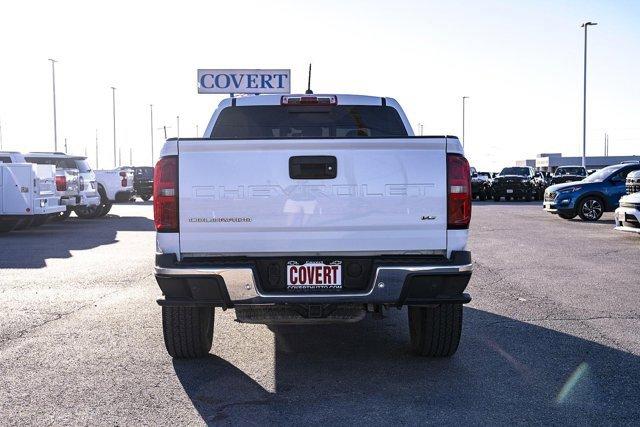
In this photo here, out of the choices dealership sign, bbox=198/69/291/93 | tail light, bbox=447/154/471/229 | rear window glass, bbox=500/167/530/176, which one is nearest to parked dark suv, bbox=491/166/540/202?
rear window glass, bbox=500/167/530/176

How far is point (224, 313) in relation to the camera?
307 inches

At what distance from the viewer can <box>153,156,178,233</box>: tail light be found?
188 inches

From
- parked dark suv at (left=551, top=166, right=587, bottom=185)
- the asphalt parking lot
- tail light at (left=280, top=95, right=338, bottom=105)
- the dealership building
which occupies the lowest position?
the asphalt parking lot

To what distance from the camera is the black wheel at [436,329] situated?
5.45 metres

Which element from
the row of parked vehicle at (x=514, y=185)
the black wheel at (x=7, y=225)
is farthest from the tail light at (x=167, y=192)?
the row of parked vehicle at (x=514, y=185)

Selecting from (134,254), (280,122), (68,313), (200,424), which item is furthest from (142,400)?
(134,254)

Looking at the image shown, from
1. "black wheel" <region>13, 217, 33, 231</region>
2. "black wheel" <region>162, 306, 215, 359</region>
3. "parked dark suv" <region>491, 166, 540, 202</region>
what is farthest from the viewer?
"parked dark suv" <region>491, 166, 540, 202</region>

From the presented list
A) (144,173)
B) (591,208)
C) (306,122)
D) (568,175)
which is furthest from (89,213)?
(568,175)

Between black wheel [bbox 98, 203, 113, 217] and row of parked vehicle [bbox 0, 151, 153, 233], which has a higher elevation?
row of parked vehicle [bbox 0, 151, 153, 233]

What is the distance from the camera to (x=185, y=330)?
545 cm

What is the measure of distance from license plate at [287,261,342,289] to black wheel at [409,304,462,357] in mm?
935

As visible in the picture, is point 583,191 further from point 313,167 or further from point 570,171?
point 570,171

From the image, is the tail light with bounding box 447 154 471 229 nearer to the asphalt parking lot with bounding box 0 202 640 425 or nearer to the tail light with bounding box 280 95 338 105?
the asphalt parking lot with bounding box 0 202 640 425

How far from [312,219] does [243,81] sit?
20.2m
